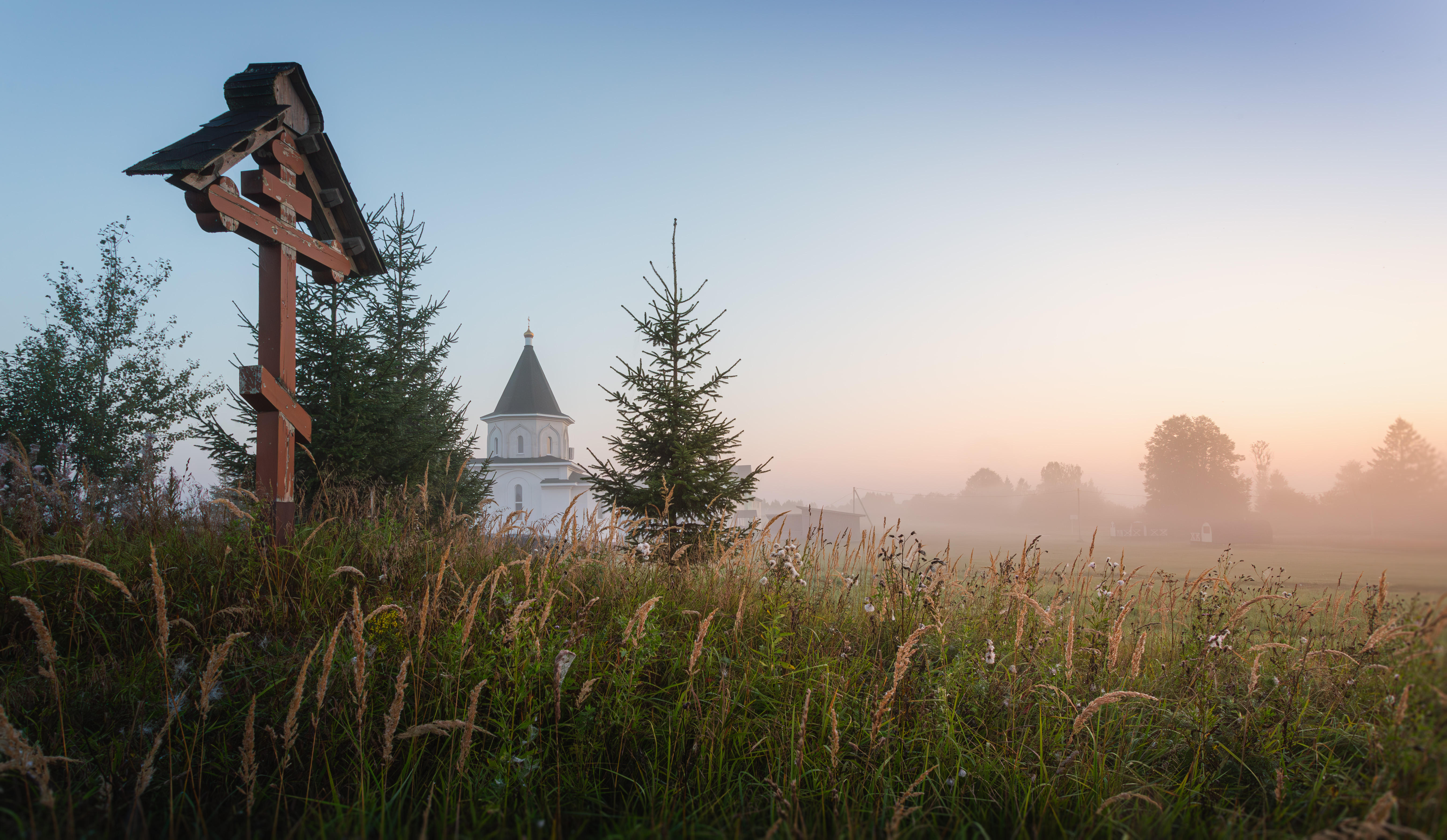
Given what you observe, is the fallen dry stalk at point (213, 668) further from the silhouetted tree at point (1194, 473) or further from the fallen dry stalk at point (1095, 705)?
the silhouetted tree at point (1194, 473)

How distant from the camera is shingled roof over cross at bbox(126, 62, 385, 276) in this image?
14.8 ft

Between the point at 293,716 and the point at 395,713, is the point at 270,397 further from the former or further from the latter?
the point at 395,713

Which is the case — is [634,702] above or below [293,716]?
below

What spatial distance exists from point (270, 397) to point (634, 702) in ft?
13.1

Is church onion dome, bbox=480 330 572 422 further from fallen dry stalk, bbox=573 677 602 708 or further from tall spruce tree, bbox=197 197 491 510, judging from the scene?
fallen dry stalk, bbox=573 677 602 708

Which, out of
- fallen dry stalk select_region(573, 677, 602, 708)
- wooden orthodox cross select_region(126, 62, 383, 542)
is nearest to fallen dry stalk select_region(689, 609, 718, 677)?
fallen dry stalk select_region(573, 677, 602, 708)

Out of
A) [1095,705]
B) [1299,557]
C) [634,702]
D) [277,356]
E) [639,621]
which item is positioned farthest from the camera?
[1299,557]

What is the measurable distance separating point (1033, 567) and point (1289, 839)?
290cm

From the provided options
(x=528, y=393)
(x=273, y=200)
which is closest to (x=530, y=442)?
(x=528, y=393)

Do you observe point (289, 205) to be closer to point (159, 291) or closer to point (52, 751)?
point (52, 751)

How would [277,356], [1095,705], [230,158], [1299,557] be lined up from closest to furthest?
[1095,705] → [230,158] → [277,356] → [1299,557]

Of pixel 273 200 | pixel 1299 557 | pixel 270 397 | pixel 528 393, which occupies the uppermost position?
pixel 528 393

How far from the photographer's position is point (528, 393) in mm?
42281

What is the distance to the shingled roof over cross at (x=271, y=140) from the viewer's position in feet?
14.8
